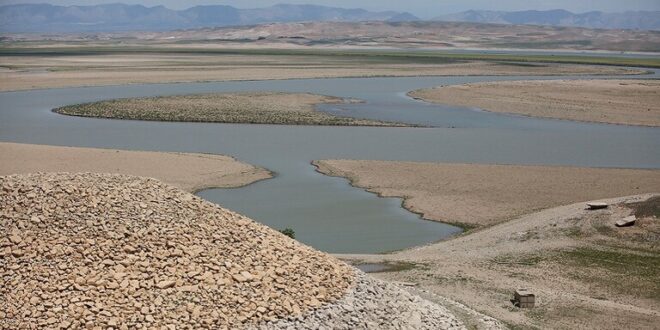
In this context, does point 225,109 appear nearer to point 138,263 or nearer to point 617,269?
point 617,269

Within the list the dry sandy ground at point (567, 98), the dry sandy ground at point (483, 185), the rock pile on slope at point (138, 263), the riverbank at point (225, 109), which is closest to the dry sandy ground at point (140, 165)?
the dry sandy ground at point (483, 185)

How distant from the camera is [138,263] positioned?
13117 mm

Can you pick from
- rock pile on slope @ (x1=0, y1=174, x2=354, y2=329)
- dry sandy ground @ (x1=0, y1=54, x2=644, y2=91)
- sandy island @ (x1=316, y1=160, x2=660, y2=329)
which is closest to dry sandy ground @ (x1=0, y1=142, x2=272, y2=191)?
sandy island @ (x1=316, y1=160, x2=660, y2=329)

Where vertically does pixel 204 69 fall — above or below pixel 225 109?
below

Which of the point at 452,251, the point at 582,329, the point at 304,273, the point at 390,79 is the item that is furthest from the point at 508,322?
the point at 390,79

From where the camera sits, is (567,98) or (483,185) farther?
(567,98)

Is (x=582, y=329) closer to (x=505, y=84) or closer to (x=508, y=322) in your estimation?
(x=508, y=322)

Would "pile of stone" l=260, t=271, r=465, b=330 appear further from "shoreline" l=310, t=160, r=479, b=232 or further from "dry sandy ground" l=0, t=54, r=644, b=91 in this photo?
"dry sandy ground" l=0, t=54, r=644, b=91

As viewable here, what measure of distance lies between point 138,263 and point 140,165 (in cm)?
2478

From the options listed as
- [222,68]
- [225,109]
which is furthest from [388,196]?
[222,68]

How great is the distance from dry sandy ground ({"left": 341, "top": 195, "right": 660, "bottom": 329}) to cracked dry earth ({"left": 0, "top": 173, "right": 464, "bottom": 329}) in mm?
Result: 3028

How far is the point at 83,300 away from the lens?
12.3 meters

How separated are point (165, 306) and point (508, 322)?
7059mm

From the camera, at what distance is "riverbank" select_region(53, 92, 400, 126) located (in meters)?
55.0
